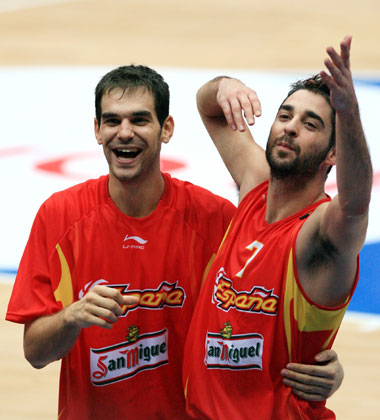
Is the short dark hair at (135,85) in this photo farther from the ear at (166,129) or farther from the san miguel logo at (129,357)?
the san miguel logo at (129,357)

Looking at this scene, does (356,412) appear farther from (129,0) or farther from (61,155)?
(129,0)

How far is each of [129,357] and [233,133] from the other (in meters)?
1.02

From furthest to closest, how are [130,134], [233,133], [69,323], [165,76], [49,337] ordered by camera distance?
[165,76] → [233,133] → [130,134] → [49,337] → [69,323]

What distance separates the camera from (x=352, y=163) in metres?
2.67

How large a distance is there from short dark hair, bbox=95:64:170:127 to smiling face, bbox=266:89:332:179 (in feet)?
1.32

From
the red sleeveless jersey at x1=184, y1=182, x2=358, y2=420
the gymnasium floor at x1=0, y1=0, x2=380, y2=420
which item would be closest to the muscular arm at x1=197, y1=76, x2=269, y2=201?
the red sleeveless jersey at x1=184, y1=182, x2=358, y2=420

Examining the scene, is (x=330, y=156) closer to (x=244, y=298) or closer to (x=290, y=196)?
(x=290, y=196)

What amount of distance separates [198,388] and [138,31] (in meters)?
6.41

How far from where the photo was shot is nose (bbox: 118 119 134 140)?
3.16 metres

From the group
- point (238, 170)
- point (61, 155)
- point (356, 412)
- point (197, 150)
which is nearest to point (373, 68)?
point (197, 150)

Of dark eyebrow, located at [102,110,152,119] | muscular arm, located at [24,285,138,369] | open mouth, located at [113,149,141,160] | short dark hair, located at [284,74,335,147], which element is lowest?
muscular arm, located at [24,285,138,369]

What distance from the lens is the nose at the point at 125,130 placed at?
316 cm

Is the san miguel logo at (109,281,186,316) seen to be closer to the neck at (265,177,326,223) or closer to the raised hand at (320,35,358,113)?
the neck at (265,177,326,223)

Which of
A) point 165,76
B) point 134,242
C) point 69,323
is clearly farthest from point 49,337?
point 165,76
